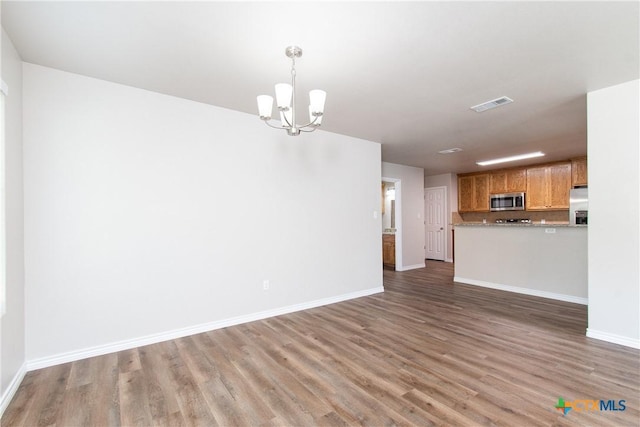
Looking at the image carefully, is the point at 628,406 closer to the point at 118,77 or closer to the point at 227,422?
the point at 227,422

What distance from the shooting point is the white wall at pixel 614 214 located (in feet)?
8.96

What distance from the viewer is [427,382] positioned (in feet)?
7.07

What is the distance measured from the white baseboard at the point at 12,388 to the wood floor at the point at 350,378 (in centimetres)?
4

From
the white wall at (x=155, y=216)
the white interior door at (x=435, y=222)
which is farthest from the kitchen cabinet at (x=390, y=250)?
the white wall at (x=155, y=216)

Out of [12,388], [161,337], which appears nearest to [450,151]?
[161,337]

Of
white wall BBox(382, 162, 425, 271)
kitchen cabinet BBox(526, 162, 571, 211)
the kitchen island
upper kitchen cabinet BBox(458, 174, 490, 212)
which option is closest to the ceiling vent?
the kitchen island

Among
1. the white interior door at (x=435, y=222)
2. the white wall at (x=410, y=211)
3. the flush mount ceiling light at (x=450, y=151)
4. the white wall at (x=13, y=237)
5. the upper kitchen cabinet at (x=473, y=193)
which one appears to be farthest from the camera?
the white interior door at (x=435, y=222)

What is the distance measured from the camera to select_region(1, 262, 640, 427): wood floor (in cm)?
181

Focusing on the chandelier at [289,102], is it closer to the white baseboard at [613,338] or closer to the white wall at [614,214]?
the white wall at [614,214]

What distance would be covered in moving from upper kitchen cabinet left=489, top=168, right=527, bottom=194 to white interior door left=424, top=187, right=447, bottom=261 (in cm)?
123

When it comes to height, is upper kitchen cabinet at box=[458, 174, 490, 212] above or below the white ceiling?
below

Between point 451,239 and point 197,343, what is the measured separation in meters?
7.11

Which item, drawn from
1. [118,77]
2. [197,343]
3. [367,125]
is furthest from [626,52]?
[197,343]

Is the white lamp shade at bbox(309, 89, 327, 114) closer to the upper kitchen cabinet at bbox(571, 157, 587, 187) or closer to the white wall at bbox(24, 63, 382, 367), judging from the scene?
the white wall at bbox(24, 63, 382, 367)
